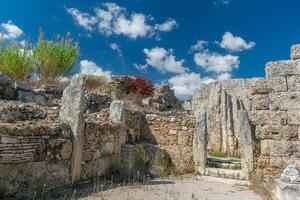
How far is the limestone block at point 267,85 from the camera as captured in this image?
7332 mm

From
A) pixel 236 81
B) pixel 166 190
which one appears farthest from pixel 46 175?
pixel 236 81

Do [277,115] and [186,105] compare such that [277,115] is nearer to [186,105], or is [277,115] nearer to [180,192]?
[180,192]

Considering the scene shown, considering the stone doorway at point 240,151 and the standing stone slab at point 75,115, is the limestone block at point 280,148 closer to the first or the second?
the stone doorway at point 240,151

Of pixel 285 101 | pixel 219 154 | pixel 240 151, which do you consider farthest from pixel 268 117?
pixel 219 154

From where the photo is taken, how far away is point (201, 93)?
20.1m

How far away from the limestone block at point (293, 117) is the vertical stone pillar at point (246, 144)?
146 centimetres

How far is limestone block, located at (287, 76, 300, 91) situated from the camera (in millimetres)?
7188

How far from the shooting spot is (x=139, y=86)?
18609 mm

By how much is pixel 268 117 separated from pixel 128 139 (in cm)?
466

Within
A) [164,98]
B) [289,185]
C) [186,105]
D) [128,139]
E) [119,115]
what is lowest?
[289,185]

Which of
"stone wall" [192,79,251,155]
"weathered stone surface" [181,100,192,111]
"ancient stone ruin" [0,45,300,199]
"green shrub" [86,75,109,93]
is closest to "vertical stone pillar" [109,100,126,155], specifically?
"ancient stone ruin" [0,45,300,199]

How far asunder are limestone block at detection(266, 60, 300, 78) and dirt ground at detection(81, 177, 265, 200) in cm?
285

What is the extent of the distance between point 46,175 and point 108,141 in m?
2.67

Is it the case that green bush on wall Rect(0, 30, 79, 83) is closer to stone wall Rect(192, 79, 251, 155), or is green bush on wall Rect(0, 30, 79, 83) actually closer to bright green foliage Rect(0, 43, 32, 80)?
bright green foliage Rect(0, 43, 32, 80)
